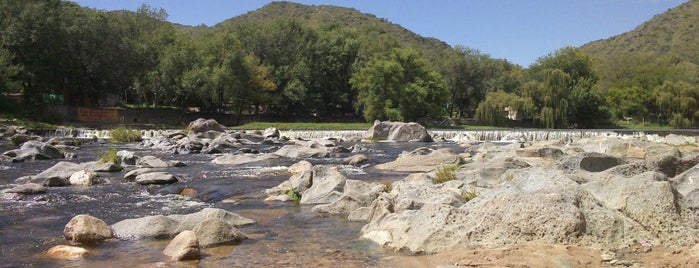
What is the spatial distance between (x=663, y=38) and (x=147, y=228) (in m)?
141

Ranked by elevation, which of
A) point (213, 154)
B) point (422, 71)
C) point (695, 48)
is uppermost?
point (695, 48)

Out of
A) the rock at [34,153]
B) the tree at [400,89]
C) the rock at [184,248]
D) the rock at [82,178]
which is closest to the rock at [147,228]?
the rock at [184,248]

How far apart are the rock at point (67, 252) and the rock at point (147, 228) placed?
3.90 ft

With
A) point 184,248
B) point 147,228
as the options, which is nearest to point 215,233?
point 184,248

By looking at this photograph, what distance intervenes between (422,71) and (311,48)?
16.7 metres

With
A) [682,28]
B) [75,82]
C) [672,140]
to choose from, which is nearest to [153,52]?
[75,82]

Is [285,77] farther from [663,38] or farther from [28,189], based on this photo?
[663,38]

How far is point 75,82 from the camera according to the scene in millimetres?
60156

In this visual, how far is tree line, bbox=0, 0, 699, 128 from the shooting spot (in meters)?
56.9

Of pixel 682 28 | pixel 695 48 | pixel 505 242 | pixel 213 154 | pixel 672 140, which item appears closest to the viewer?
pixel 505 242

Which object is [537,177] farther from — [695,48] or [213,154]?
[695,48]

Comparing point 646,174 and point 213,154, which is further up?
point 646,174

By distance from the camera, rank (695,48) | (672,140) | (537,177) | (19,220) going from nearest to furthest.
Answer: (537,177) < (19,220) < (672,140) < (695,48)

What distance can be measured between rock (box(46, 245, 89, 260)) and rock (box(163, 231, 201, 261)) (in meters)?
1.43
